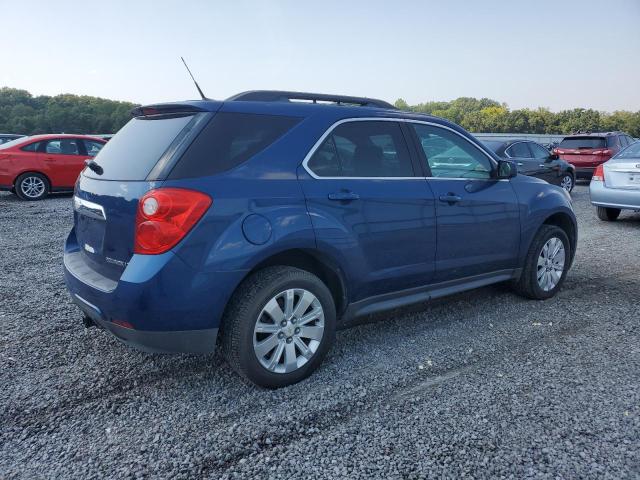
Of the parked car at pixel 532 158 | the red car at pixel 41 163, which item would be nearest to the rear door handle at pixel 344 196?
the parked car at pixel 532 158

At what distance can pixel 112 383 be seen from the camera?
323 centimetres

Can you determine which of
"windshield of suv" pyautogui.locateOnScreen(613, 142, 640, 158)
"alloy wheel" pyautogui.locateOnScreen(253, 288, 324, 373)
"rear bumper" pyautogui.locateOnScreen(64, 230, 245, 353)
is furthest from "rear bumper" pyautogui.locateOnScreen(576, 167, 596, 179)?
"rear bumper" pyautogui.locateOnScreen(64, 230, 245, 353)

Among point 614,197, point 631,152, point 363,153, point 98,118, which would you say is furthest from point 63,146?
point 98,118

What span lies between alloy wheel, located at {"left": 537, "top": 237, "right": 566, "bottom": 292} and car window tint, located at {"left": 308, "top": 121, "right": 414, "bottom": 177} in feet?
6.18

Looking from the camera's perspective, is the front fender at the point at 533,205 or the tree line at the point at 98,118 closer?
the front fender at the point at 533,205

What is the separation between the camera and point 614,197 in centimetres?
911

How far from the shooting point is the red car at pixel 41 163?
11695mm

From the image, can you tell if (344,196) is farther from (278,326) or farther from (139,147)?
(139,147)

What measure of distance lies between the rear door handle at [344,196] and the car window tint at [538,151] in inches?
395

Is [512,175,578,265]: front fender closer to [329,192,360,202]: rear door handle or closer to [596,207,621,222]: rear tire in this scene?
[329,192,360,202]: rear door handle

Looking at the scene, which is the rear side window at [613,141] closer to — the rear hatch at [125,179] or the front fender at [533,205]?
the front fender at [533,205]

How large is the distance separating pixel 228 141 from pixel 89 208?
992mm

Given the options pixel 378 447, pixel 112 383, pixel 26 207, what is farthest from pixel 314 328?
pixel 26 207

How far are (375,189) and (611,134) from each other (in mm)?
15321
